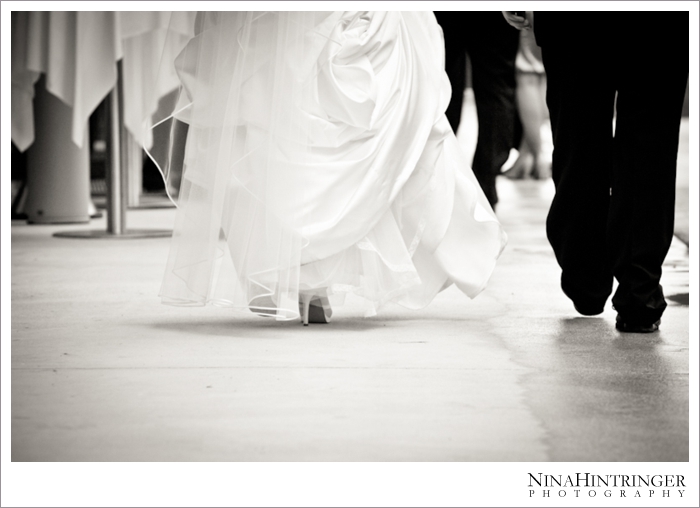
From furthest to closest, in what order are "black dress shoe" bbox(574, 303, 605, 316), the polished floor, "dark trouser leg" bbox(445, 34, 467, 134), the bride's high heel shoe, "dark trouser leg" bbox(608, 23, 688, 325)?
"dark trouser leg" bbox(445, 34, 467, 134) < "black dress shoe" bbox(574, 303, 605, 316) < the bride's high heel shoe < "dark trouser leg" bbox(608, 23, 688, 325) < the polished floor

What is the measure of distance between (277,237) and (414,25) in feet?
2.69

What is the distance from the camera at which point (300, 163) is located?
308 centimetres

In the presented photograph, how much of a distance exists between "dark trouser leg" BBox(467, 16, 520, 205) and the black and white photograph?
80.9 inches

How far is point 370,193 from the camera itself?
313 centimetres

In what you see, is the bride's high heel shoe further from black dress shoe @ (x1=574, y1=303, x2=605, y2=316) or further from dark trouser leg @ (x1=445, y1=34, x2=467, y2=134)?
dark trouser leg @ (x1=445, y1=34, x2=467, y2=134)

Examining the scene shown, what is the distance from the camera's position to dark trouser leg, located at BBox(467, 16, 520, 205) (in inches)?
227

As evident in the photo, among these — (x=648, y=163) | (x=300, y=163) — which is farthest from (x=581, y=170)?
(x=300, y=163)

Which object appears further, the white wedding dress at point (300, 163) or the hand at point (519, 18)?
the hand at point (519, 18)

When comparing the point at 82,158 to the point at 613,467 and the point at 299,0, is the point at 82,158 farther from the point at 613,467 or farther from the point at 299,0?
the point at 613,467

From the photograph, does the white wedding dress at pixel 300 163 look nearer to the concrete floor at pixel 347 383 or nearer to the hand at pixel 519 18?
the concrete floor at pixel 347 383

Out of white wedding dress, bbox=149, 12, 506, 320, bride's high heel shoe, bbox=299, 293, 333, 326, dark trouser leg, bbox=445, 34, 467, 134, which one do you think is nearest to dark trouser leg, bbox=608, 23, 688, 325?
white wedding dress, bbox=149, 12, 506, 320

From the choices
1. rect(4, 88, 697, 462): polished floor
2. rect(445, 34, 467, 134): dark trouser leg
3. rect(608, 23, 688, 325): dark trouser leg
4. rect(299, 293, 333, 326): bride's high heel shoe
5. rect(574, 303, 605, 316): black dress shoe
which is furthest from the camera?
rect(445, 34, 467, 134): dark trouser leg

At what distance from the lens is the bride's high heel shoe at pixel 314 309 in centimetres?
321

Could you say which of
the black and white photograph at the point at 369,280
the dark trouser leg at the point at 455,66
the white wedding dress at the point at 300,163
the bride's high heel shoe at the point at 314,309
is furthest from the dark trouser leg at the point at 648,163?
the dark trouser leg at the point at 455,66
